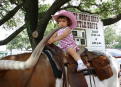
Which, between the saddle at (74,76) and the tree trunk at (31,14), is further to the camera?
the tree trunk at (31,14)

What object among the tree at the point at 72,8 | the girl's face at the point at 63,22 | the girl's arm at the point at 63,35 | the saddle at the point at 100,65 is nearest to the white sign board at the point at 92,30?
the tree at the point at 72,8

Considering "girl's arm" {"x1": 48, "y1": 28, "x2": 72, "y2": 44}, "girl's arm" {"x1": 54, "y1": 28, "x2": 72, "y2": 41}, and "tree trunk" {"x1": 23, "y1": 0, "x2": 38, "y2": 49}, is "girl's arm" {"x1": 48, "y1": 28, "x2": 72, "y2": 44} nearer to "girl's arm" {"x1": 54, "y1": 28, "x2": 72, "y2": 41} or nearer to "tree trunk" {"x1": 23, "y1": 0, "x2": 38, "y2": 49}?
"girl's arm" {"x1": 54, "y1": 28, "x2": 72, "y2": 41}

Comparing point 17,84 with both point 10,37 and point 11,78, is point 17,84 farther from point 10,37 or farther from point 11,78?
point 10,37

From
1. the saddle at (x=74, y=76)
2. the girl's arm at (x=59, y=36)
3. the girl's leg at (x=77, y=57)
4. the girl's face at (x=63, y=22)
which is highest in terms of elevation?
the girl's face at (x=63, y=22)

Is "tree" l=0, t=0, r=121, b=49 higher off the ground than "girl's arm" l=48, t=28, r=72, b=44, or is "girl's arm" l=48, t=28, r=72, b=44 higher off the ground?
"tree" l=0, t=0, r=121, b=49

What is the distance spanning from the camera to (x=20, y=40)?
82875mm

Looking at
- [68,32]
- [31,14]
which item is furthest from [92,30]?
[68,32]

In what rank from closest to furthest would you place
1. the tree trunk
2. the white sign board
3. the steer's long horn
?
the steer's long horn, the white sign board, the tree trunk

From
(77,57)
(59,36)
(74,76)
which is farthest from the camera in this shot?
(77,57)

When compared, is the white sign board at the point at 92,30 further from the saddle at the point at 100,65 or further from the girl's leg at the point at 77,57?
the girl's leg at the point at 77,57

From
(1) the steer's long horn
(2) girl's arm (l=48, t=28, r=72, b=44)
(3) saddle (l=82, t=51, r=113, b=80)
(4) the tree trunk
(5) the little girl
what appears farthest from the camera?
(4) the tree trunk

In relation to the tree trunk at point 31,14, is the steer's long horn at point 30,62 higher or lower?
lower

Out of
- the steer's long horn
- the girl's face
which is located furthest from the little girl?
the steer's long horn

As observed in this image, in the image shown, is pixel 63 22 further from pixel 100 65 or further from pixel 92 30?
pixel 92 30
